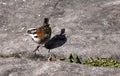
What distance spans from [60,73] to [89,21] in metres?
3.76

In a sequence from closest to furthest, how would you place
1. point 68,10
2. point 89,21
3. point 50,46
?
Result: point 50,46
point 89,21
point 68,10

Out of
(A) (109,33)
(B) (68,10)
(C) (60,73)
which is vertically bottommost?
(C) (60,73)

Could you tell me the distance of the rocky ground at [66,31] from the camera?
11.0 meters

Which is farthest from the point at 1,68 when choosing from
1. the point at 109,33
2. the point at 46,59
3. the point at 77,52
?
the point at 109,33

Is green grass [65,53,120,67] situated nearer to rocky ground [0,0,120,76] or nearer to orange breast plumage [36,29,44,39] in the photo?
rocky ground [0,0,120,76]

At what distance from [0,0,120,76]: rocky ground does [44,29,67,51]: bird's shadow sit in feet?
Result: 0.47

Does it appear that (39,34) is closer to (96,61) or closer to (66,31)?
(66,31)

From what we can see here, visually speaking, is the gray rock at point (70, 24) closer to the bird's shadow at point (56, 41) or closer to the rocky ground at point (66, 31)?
the rocky ground at point (66, 31)

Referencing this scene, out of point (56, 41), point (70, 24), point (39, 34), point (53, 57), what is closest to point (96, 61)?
point (53, 57)

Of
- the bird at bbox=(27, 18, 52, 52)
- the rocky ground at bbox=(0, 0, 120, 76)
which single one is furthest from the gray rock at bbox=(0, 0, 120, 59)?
Answer: the bird at bbox=(27, 18, 52, 52)

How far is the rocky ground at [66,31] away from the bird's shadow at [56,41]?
0.14m

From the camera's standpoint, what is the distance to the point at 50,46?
42.3ft

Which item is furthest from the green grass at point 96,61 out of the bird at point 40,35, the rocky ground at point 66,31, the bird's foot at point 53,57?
the bird at point 40,35

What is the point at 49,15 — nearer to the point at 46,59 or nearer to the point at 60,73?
the point at 46,59
